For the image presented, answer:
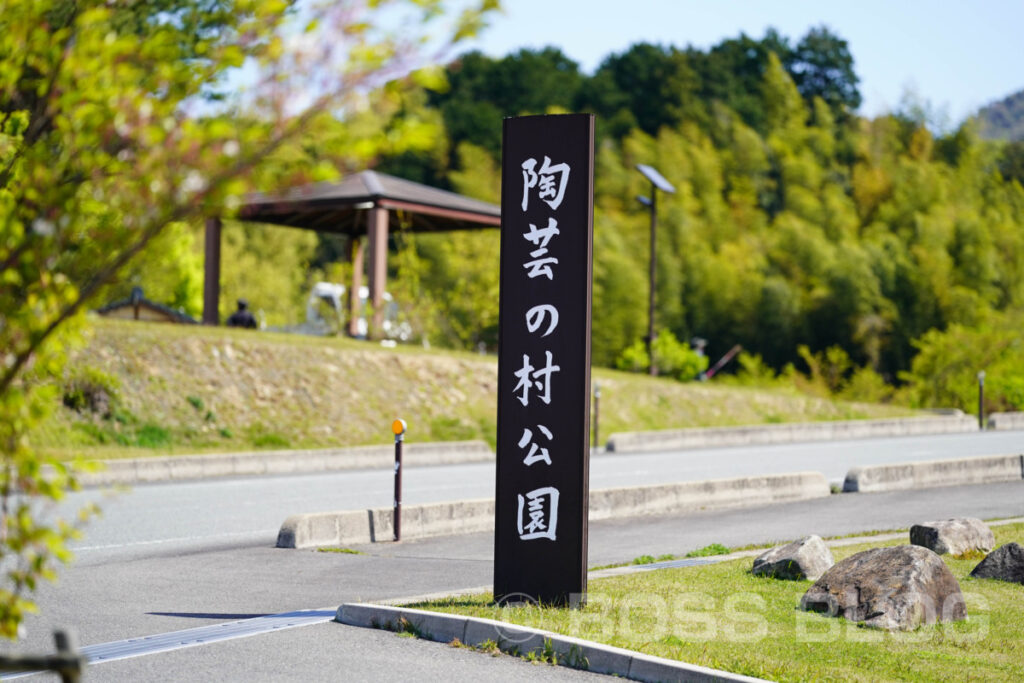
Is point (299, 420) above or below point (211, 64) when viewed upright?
below

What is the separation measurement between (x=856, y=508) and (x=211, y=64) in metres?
12.1

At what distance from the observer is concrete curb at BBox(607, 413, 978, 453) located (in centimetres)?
2481

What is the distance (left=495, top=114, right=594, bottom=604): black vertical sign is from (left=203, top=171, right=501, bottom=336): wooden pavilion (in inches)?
722

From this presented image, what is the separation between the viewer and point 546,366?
7309 mm

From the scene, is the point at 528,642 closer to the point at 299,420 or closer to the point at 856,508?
the point at 856,508

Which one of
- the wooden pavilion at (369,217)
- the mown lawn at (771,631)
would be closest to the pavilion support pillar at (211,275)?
the wooden pavilion at (369,217)

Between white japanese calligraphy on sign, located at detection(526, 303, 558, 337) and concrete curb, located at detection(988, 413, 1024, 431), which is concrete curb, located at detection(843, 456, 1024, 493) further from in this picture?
concrete curb, located at detection(988, 413, 1024, 431)

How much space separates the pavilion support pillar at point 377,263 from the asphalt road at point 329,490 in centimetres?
888

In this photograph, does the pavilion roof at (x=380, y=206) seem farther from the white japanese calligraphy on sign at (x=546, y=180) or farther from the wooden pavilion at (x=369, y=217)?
the white japanese calligraphy on sign at (x=546, y=180)

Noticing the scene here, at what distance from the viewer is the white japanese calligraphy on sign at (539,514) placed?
7.26 metres

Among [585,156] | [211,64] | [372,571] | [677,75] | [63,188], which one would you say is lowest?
[372,571]

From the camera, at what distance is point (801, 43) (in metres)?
93.9

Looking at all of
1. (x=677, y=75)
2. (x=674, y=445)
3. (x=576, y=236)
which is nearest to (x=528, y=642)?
(x=576, y=236)

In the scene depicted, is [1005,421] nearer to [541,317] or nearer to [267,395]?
[267,395]
